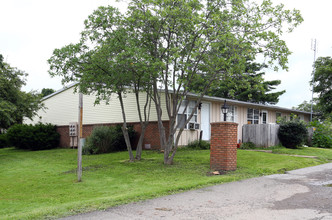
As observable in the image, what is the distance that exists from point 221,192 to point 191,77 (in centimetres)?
550

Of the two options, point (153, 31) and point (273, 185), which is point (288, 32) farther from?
point (273, 185)

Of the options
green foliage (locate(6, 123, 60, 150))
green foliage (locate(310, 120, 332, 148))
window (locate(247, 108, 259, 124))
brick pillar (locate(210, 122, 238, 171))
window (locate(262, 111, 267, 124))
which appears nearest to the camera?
brick pillar (locate(210, 122, 238, 171))

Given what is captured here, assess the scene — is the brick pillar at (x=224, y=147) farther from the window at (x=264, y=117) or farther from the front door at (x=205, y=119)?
the window at (x=264, y=117)

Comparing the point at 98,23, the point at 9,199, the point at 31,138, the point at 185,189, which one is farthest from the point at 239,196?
the point at 31,138

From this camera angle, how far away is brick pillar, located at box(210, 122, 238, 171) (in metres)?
10.8

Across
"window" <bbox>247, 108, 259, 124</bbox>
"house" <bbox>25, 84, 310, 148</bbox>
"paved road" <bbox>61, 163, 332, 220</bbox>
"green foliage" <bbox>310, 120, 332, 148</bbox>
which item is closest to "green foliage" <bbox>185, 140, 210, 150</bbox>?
"house" <bbox>25, 84, 310, 148</bbox>

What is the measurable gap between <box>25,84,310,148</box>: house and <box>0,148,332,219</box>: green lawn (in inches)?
179

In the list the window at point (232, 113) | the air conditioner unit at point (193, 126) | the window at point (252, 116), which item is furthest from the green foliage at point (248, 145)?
the window at point (252, 116)

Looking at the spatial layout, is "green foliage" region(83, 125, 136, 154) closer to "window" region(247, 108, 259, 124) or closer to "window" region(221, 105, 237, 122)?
"window" region(221, 105, 237, 122)

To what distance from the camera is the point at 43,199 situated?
756 cm

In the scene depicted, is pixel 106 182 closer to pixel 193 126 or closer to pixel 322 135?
pixel 193 126

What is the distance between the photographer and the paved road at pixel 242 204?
571 centimetres

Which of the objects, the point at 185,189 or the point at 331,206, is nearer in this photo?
the point at 331,206

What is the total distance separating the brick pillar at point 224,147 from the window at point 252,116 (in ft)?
40.8
